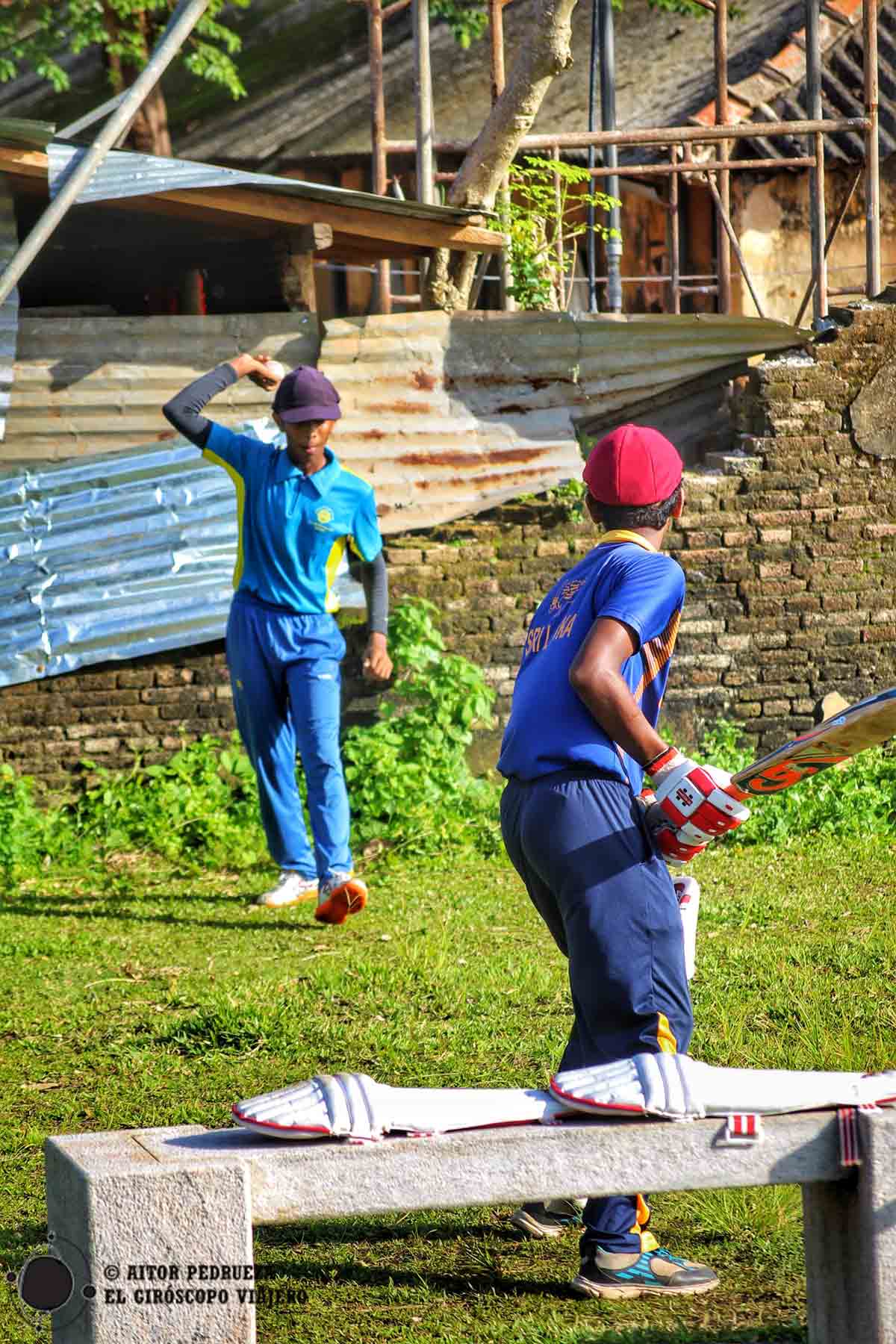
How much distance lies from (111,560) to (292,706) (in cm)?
260

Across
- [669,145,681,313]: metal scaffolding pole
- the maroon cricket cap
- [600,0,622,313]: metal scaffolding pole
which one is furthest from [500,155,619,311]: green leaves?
the maroon cricket cap

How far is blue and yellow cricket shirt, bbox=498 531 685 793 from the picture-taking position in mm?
3439

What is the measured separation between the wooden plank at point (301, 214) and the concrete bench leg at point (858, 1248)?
649 centimetres

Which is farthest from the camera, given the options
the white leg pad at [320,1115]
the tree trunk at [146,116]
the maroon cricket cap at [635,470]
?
the tree trunk at [146,116]

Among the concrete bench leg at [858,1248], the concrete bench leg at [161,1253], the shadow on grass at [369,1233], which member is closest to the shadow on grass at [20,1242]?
the shadow on grass at [369,1233]

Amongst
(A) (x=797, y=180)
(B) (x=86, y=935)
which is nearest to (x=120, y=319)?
(B) (x=86, y=935)

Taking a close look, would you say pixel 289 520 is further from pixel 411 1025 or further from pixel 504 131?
pixel 504 131

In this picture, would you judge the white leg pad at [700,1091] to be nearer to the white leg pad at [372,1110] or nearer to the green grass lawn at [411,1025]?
the white leg pad at [372,1110]

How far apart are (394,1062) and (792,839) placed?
3490 mm

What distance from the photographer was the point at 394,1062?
480 centimetres

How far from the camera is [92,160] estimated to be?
7.62m

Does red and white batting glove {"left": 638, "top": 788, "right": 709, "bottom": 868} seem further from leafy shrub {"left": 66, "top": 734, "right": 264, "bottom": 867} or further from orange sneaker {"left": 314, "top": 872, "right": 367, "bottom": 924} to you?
leafy shrub {"left": 66, "top": 734, "right": 264, "bottom": 867}

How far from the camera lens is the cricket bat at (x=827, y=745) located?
10.4 feet

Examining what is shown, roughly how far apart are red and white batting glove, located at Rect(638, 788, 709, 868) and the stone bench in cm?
74
